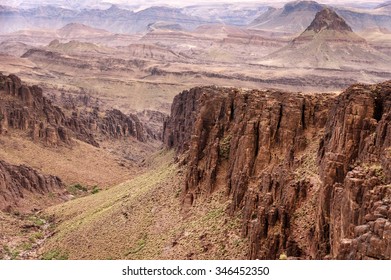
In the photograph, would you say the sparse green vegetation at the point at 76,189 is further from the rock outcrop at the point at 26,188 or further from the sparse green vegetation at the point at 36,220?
the sparse green vegetation at the point at 36,220

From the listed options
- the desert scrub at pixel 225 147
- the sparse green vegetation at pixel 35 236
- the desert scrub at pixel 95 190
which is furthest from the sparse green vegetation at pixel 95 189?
the desert scrub at pixel 225 147

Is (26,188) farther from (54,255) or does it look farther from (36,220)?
(54,255)

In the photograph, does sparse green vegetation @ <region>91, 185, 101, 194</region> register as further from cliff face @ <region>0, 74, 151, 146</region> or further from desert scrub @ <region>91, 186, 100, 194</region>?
cliff face @ <region>0, 74, 151, 146</region>

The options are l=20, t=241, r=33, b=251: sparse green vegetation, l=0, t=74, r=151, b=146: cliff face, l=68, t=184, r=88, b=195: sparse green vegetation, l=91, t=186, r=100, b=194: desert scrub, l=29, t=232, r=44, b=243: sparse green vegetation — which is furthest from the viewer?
l=0, t=74, r=151, b=146: cliff face

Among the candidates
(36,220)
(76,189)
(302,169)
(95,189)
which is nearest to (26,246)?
(36,220)

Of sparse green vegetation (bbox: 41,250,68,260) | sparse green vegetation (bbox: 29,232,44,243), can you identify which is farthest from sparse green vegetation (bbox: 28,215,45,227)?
sparse green vegetation (bbox: 41,250,68,260)

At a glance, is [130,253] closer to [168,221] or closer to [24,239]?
[168,221]
